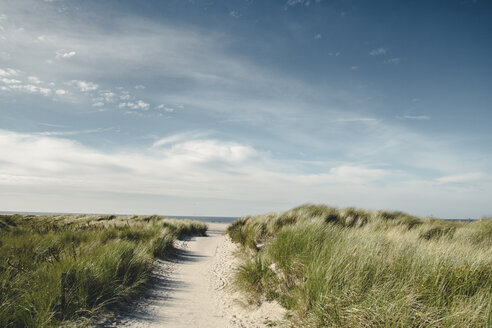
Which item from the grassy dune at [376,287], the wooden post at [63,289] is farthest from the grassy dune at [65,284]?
the grassy dune at [376,287]

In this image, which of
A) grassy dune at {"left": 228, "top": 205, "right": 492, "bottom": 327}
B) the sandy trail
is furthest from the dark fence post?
grassy dune at {"left": 228, "top": 205, "right": 492, "bottom": 327}

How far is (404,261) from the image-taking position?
4.07m

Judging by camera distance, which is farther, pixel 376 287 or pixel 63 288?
pixel 63 288

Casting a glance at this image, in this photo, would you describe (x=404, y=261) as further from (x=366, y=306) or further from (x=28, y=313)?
(x=28, y=313)

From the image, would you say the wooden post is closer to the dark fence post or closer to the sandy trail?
the dark fence post

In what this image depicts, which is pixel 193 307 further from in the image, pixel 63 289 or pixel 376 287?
pixel 376 287

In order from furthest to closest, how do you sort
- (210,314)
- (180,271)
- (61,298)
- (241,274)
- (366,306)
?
(180,271), (241,274), (210,314), (61,298), (366,306)

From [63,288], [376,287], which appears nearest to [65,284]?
[63,288]

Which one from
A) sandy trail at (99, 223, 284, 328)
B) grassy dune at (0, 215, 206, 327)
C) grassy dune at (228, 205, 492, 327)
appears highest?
grassy dune at (228, 205, 492, 327)

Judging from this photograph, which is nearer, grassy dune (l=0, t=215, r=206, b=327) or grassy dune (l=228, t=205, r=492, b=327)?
grassy dune (l=228, t=205, r=492, b=327)

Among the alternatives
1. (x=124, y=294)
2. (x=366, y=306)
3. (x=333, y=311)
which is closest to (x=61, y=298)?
(x=124, y=294)

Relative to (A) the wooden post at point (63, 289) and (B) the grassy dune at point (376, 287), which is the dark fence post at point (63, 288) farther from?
(B) the grassy dune at point (376, 287)

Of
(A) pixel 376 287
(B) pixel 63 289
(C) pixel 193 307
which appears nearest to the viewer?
(A) pixel 376 287

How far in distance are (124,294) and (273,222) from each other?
28.3ft
